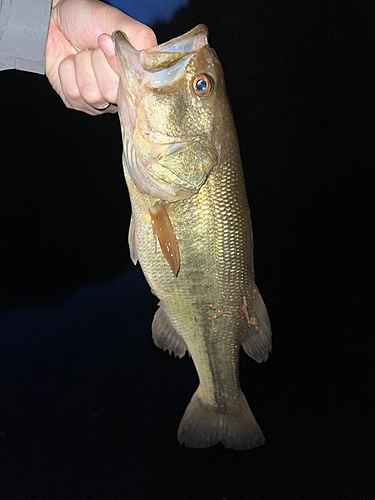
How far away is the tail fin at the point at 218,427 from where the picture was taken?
4.25ft

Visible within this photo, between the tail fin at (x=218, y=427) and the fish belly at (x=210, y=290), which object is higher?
the fish belly at (x=210, y=290)

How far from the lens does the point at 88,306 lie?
10.2ft

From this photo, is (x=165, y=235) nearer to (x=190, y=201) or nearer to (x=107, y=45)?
(x=190, y=201)

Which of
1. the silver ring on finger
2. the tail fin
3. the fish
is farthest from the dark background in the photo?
the fish

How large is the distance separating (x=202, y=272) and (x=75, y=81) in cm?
79

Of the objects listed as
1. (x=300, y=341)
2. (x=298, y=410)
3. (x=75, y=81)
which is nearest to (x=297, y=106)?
(x=300, y=341)

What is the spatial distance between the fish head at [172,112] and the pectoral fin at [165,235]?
45 mm

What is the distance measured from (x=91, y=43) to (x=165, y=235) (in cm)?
70

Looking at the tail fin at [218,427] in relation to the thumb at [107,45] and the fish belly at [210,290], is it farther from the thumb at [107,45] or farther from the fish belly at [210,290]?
the thumb at [107,45]

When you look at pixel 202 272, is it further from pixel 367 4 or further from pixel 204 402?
pixel 367 4

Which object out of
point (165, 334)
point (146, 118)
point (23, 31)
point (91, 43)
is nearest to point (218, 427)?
point (165, 334)

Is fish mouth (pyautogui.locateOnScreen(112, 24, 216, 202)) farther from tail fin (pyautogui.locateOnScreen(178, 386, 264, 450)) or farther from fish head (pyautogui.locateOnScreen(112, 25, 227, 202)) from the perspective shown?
tail fin (pyautogui.locateOnScreen(178, 386, 264, 450))

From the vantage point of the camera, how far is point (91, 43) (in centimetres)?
95

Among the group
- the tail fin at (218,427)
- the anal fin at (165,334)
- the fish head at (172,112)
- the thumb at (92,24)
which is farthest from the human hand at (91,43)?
the tail fin at (218,427)
